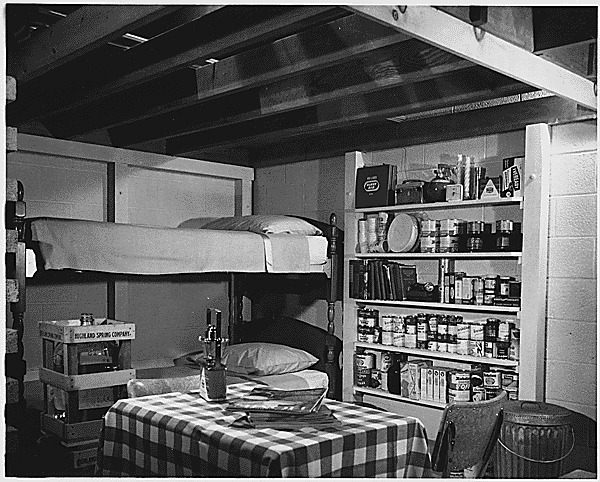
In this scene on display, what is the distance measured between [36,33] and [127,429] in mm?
1638

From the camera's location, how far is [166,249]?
4012mm

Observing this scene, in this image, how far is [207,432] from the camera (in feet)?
7.98

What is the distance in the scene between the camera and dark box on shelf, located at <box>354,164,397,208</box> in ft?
14.4

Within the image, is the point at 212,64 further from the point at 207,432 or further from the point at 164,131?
the point at 207,432

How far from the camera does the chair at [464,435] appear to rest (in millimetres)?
2582

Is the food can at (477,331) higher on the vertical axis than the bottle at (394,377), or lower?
higher

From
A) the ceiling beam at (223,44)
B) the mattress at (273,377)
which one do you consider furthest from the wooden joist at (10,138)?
the mattress at (273,377)

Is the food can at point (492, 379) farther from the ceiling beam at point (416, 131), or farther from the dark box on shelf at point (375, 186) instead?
the ceiling beam at point (416, 131)

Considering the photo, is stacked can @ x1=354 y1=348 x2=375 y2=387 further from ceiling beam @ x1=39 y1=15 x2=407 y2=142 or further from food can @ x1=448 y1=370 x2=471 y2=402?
ceiling beam @ x1=39 y1=15 x2=407 y2=142

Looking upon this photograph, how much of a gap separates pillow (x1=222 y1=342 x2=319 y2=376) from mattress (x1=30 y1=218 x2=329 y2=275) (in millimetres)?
516

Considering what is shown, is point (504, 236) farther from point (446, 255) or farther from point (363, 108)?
point (363, 108)

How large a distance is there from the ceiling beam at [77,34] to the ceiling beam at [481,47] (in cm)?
70

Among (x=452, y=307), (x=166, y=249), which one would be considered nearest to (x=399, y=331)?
(x=452, y=307)

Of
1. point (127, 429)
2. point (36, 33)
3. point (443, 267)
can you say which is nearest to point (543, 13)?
point (443, 267)
